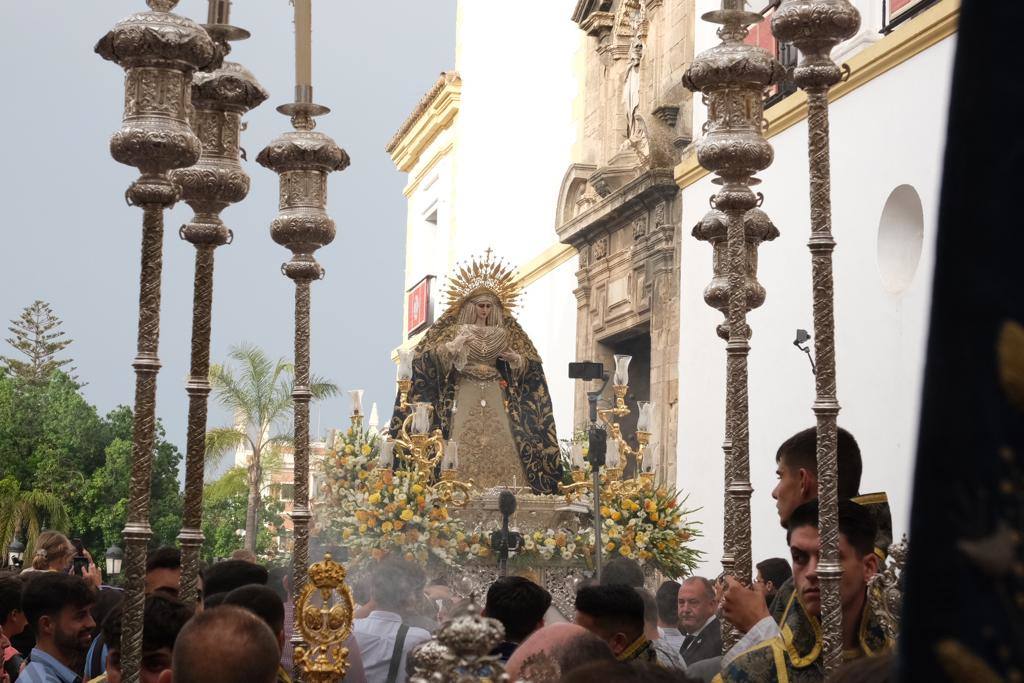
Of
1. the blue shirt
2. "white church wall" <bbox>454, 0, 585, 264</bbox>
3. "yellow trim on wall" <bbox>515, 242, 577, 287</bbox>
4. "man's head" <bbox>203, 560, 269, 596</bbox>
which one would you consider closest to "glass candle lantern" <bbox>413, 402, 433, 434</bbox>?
"man's head" <bbox>203, 560, 269, 596</bbox>

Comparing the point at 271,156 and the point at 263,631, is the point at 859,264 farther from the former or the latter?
the point at 263,631

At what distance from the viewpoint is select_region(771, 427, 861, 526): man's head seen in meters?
4.29

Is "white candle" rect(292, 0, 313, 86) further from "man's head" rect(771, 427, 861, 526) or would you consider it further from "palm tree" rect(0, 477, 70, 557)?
"palm tree" rect(0, 477, 70, 557)

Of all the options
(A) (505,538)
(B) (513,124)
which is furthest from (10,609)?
(B) (513,124)

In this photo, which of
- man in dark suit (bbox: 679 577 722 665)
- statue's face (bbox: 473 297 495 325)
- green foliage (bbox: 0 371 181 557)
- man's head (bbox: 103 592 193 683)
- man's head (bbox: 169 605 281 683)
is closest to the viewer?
man's head (bbox: 169 605 281 683)

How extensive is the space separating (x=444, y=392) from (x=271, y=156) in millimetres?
6699

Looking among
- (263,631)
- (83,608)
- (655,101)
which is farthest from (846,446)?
(655,101)

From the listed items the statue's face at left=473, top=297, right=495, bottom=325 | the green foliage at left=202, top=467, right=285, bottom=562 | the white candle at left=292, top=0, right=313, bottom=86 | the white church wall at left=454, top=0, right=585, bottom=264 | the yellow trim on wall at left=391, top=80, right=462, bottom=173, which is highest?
the yellow trim on wall at left=391, top=80, right=462, bottom=173

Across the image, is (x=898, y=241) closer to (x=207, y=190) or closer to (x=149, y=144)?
(x=207, y=190)

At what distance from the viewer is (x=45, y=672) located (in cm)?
468

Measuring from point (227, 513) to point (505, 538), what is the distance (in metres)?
37.9

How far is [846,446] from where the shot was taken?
4.43 meters

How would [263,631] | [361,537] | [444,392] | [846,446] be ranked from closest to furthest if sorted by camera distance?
[263,631], [846,446], [361,537], [444,392]

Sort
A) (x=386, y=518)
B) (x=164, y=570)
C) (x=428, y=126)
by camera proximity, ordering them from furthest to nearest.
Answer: (x=428, y=126), (x=386, y=518), (x=164, y=570)
